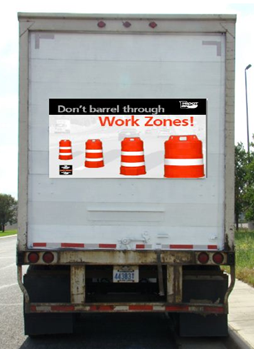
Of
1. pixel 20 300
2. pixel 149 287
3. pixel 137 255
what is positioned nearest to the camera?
pixel 137 255

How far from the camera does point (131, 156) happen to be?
21.4 ft

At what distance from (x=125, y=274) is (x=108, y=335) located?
1399 mm

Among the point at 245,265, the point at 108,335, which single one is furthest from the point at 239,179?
the point at 108,335

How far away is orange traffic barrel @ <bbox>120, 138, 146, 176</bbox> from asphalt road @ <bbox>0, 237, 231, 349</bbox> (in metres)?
2.24

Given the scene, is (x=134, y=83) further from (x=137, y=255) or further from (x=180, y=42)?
(x=137, y=255)

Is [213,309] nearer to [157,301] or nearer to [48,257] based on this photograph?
[157,301]

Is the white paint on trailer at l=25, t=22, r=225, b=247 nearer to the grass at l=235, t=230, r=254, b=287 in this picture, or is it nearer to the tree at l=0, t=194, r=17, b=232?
the grass at l=235, t=230, r=254, b=287

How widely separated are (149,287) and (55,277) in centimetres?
136

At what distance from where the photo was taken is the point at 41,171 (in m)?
6.64

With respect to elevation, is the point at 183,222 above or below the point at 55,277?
above

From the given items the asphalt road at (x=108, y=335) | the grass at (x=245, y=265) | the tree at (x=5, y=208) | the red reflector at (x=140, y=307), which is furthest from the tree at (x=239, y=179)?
the tree at (x=5, y=208)

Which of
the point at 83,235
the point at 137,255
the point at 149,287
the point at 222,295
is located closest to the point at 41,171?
the point at 83,235

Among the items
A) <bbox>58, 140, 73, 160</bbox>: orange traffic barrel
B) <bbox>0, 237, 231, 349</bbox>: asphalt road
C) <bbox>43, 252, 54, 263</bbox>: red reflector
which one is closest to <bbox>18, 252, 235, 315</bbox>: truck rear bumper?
<bbox>43, 252, 54, 263</bbox>: red reflector

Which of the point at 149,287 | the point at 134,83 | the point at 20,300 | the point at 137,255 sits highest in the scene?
the point at 134,83
